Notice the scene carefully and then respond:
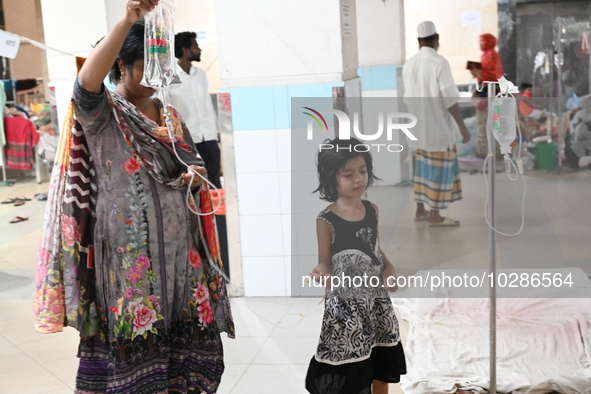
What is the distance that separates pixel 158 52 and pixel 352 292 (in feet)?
3.30

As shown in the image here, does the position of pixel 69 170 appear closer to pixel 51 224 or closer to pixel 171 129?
pixel 51 224

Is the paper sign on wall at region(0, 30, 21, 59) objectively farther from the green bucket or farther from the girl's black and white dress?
the green bucket

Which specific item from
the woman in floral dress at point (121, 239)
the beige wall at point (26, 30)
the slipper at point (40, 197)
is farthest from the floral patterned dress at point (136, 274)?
the slipper at point (40, 197)

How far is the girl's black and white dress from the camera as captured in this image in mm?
2264

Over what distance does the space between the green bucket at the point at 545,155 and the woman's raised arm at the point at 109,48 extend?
311cm

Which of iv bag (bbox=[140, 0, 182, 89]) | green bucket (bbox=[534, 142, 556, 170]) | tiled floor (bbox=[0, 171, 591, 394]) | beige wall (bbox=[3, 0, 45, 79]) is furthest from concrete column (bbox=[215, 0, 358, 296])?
beige wall (bbox=[3, 0, 45, 79])

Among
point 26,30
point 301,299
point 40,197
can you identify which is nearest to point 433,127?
point 301,299

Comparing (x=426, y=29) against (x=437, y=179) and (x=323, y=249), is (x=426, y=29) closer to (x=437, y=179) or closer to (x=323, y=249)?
(x=437, y=179)

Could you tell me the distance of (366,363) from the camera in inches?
89.7

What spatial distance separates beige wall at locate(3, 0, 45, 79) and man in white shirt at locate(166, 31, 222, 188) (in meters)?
1.07

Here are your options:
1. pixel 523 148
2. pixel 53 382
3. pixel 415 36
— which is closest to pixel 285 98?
pixel 415 36

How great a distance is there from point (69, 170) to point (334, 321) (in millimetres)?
998

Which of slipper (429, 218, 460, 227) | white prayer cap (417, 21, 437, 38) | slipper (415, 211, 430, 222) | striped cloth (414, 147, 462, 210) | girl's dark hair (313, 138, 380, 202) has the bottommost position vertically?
slipper (429, 218, 460, 227)

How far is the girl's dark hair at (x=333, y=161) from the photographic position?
238 cm
